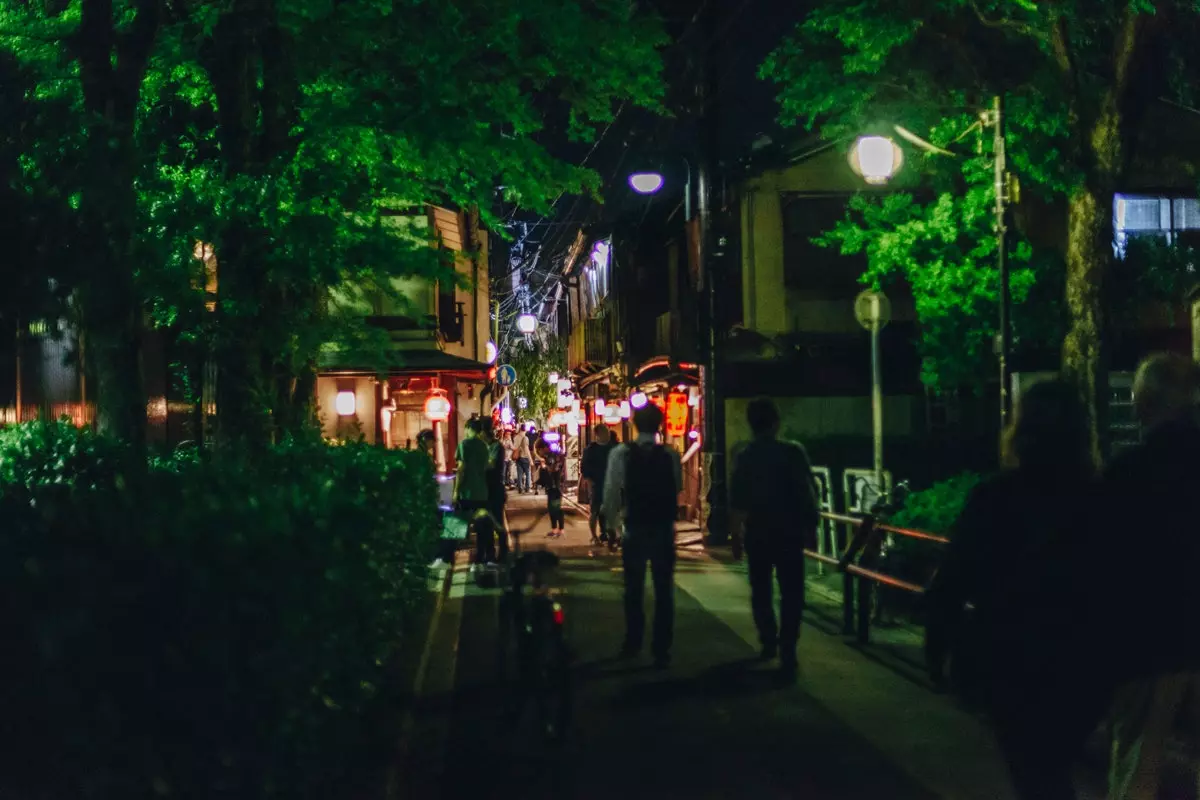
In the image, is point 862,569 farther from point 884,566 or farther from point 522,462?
point 522,462

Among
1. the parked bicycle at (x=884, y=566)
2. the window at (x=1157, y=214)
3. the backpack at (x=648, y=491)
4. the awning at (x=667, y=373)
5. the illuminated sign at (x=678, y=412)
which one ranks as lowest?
the parked bicycle at (x=884, y=566)

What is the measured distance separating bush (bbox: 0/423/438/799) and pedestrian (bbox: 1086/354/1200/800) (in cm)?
300

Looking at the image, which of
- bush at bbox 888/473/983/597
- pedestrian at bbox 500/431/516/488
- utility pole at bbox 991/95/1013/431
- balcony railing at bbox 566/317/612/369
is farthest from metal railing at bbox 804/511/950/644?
pedestrian at bbox 500/431/516/488

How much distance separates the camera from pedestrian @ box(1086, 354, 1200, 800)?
12.4ft

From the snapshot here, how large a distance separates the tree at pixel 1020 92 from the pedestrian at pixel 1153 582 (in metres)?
10.3

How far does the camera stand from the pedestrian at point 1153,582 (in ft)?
12.4

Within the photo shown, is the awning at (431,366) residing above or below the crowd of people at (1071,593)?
above

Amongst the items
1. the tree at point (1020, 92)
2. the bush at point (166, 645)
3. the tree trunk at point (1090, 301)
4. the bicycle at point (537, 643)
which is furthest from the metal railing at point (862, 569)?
the bush at point (166, 645)

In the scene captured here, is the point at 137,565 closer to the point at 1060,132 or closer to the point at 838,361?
the point at 1060,132

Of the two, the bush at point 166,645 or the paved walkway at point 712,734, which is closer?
the bush at point 166,645

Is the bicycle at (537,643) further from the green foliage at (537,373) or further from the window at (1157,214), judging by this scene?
the green foliage at (537,373)

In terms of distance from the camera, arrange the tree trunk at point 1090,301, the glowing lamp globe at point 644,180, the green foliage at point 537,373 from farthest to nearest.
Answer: the green foliage at point 537,373 → the glowing lamp globe at point 644,180 → the tree trunk at point 1090,301

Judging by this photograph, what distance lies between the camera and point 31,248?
5.64 meters

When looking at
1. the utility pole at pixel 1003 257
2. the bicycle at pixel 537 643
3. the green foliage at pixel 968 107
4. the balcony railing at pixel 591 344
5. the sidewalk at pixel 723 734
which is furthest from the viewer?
the balcony railing at pixel 591 344
